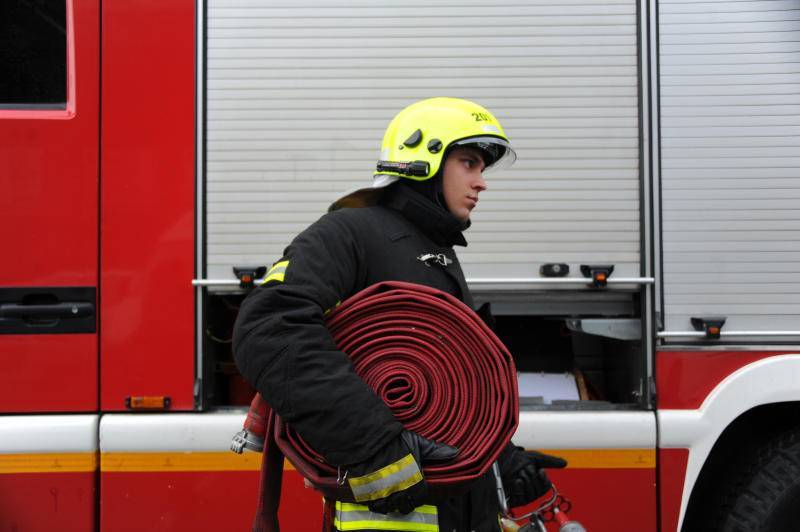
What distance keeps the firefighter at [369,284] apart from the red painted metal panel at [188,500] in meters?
1.01

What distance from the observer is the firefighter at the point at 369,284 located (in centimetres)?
156

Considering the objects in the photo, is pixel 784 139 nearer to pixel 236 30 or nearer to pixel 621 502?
pixel 621 502

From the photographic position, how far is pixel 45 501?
2809mm

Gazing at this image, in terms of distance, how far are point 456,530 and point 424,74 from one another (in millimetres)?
1842

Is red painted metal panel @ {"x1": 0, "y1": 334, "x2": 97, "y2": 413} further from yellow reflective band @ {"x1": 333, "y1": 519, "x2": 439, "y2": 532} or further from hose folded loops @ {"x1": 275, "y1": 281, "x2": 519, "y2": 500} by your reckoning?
yellow reflective band @ {"x1": 333, "y1": 519, "x2": 439, "y2": 532}

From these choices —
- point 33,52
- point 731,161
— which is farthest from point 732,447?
point 33,52

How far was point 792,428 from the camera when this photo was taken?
3010 mm

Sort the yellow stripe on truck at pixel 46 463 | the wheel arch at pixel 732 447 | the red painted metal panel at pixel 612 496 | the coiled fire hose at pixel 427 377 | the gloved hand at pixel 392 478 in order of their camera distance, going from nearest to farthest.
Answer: the gloved hand at pixel 392 478 → the coiled fire hose at pixel 427 377 → the yellow stripe on truck at pixel 46 463 → the red painted metal panel at pixel 612 496 → the wheel arch at pixel 732 447

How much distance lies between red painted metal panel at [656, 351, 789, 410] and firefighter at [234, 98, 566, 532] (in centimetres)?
87

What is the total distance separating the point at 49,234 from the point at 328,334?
1.72 m

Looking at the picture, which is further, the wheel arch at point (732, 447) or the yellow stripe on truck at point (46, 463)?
the wheel arch at point (732, 447)

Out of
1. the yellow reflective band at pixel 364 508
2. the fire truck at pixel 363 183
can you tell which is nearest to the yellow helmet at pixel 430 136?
the yellow reflective band at pixel 364 508

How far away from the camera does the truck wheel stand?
2891 mm

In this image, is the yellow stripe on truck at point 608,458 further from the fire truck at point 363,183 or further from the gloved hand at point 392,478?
the gloved hand at point 392,478
